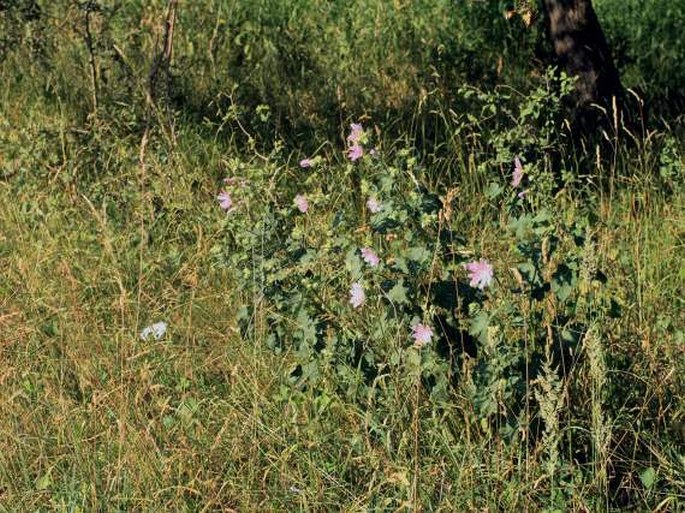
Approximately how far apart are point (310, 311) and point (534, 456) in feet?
2.37

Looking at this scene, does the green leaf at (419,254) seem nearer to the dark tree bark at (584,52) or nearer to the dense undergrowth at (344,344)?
the dense undergrowth at (344,344)

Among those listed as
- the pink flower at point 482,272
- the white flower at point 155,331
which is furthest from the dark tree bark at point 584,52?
the pink flower at point 482,272

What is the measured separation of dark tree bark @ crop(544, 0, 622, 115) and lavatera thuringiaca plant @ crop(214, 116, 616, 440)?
245cm

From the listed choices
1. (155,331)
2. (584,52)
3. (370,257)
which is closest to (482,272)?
(370,257)

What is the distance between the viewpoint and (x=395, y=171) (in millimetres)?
3297

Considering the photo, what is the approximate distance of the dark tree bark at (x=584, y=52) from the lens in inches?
232

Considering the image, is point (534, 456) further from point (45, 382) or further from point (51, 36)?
point (51, 36)

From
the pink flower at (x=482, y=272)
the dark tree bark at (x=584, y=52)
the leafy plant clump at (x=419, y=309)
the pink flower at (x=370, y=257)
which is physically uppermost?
the pink flower at (x=482, y=272)

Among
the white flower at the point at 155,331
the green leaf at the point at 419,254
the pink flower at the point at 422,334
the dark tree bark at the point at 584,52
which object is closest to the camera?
the pink flower at the point at 422,334

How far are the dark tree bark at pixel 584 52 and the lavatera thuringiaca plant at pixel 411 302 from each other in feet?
8.05

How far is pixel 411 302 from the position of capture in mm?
3236

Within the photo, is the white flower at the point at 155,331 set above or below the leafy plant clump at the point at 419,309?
below

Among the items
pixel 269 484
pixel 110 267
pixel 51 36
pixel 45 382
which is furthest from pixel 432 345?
pixel 51 36

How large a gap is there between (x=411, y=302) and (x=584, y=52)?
2.99 metres
